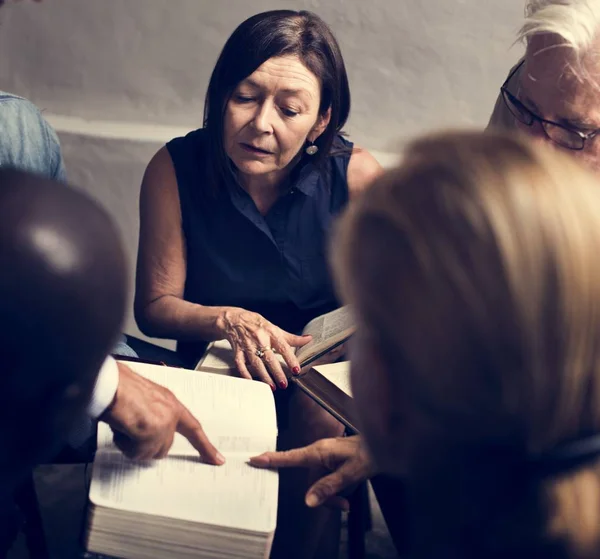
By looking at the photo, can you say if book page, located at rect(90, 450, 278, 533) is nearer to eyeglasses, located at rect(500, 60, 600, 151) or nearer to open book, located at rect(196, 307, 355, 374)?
open book, located at rect(196, 307, 355, 374)

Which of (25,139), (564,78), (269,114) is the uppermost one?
(564,78)

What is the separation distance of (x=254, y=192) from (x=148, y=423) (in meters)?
0.91

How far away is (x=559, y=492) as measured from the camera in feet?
2.19

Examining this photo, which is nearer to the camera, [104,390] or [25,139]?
[104,390]

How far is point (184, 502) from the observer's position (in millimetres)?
1044

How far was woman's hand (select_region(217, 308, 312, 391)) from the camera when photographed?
4.90 feet

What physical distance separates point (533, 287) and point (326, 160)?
53.8 inches

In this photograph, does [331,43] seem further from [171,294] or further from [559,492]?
[559,492]

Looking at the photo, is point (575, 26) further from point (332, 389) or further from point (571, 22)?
point (332, 389)

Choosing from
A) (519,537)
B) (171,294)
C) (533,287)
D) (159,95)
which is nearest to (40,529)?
(171,294)

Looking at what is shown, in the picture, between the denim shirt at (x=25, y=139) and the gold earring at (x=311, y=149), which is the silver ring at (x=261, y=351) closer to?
the denim shirt at (x=25, y=139)

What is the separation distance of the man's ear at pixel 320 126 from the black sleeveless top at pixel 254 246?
7 cm

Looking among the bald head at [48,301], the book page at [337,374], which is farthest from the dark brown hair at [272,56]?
the bald head at [48,301]

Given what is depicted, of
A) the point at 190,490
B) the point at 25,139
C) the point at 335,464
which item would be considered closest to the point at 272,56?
the point at 25,139
